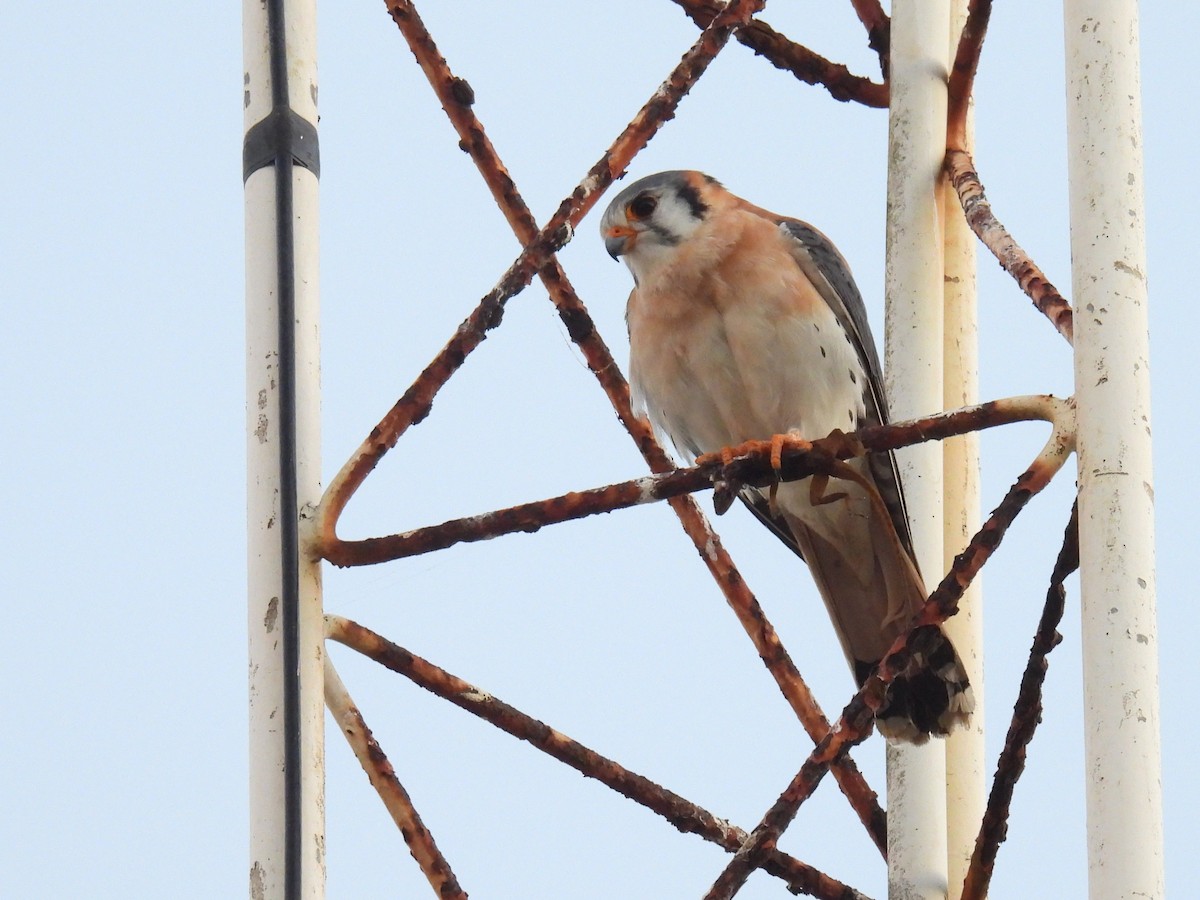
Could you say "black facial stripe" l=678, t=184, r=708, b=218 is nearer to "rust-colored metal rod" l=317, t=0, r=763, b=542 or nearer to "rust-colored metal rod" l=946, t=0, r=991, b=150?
"rust-colored metal rod" l=946, t=0, r=991, b=150

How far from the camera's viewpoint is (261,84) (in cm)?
314

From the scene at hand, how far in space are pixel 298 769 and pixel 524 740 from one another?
41cm

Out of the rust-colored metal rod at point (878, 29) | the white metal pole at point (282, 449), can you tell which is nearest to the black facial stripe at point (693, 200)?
the rust-colored metal rod at point (878, 29)

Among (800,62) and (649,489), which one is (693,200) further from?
(649,489)

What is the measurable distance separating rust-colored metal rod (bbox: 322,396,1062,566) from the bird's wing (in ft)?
2.99

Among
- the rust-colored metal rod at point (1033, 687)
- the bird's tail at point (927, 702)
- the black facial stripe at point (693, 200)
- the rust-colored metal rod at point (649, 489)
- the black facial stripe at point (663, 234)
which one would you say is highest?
the black facial stripe at point (693, 200)

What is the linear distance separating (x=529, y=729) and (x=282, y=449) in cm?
63

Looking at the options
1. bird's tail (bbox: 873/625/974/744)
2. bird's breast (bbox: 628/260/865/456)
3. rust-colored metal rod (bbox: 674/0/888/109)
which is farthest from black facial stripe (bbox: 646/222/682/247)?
bird's tail (bbox: 873/625/974/744)

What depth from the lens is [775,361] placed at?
372 centimetres

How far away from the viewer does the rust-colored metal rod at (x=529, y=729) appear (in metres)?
2.86

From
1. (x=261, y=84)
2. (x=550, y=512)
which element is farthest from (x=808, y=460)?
(x=261, y=84)

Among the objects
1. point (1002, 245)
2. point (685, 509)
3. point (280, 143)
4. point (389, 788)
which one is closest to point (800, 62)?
point (1002, 245)

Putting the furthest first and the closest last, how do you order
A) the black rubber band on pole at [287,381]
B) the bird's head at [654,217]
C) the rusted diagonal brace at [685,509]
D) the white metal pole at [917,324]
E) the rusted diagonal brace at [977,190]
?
the bird's head at [654,217]
the rusted diagonal brace at [685,509]
the white metal pole at [917,324]
the rusted diagonal brace at [977,190]
the black rubber band on pole at [287,381]

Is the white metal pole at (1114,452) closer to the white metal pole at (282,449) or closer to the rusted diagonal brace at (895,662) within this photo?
the rusted diagonal brace at (895,662)
